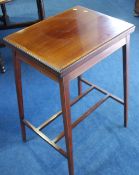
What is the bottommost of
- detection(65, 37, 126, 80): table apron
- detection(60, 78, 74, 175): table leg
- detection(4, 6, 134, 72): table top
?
detection(60, 78, 74, 175): table leg

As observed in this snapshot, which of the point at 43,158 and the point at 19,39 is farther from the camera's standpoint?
the point at 43,158

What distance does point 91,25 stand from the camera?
4.15 ft

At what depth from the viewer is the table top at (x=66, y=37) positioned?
1056 millimetres

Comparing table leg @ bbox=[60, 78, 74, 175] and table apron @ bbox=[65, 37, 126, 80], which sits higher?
table apron @ bbox=[65, 37, 126, 80]

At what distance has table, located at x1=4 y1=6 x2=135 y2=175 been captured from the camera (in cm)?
105

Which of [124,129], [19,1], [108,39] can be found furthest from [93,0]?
[108,39]

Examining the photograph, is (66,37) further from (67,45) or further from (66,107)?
(66,107)

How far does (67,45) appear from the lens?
1.12m

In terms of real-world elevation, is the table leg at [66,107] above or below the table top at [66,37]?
below

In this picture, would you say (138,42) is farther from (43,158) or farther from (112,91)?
(43,158)

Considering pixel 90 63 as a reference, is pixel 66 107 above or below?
below

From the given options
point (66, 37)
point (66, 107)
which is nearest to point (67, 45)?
point (66, 37)

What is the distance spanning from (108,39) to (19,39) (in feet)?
1.24

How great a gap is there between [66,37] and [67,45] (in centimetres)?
7
